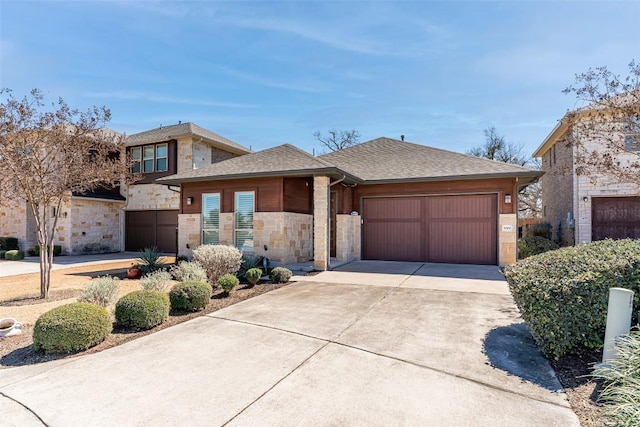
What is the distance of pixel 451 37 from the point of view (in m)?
8.31

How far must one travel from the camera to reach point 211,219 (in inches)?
452

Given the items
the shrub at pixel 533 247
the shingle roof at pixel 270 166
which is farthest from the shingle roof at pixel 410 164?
the shrub at pixel 533 247

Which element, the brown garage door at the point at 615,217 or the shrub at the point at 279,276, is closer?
the shrub at the point at 279,276

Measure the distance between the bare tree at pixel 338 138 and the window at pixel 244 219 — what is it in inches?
769

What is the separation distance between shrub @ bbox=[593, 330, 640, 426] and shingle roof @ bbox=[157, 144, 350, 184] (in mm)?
6991

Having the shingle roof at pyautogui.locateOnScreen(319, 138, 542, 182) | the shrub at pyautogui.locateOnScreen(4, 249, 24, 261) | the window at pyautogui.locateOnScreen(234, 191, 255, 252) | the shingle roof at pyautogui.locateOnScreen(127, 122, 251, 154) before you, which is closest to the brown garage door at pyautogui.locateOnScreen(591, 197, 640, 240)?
the shingle roof at pyautogui.locateOnScreen(319, 138, 542, 182)

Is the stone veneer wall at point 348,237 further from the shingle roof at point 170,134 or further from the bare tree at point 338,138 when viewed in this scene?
the bare tree at point 338,138

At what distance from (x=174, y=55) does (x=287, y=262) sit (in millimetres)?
7378

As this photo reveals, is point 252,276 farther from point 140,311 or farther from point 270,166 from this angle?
point 270,166

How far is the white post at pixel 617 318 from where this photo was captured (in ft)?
10.4

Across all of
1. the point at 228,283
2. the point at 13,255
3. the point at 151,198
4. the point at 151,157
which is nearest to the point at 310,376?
the point at 228,283

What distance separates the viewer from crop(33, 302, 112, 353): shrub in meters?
3.98

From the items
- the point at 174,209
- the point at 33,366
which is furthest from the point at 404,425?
the point at 174,209

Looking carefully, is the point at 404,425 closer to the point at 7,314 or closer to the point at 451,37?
the point at 7,314
